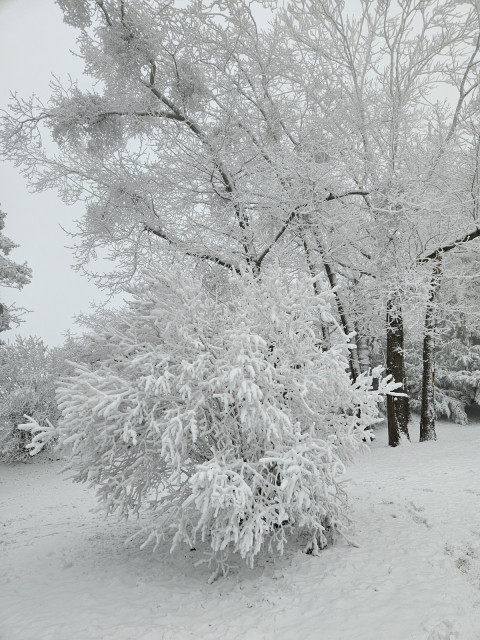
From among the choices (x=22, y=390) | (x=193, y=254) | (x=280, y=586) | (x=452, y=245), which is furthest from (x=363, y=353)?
(x=22, y=390)

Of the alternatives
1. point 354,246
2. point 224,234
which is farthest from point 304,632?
point 354,246

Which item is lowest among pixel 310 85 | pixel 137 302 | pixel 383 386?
pixel 383 386

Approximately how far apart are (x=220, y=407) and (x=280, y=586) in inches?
76.9

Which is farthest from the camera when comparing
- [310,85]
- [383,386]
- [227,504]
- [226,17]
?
[310,85]

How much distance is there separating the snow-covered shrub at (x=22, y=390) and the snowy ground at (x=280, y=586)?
31.5 ft

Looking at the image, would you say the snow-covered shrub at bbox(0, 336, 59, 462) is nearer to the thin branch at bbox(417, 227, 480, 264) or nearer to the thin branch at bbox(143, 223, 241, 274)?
the thin branch at bbox(143, 223, 241, 274)

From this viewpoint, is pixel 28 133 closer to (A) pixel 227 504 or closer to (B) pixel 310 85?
(B) pixel 310 85

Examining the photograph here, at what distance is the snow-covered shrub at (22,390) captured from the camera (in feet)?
53.3

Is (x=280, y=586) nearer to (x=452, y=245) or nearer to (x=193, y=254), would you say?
(x=193, y=254)

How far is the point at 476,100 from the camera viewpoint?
10375mm

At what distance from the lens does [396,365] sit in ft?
38.2

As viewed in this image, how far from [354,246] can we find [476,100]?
13.9ft

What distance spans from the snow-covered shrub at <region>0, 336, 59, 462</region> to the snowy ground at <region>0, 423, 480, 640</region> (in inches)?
378

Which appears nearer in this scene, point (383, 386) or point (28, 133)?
point (383, 386)
